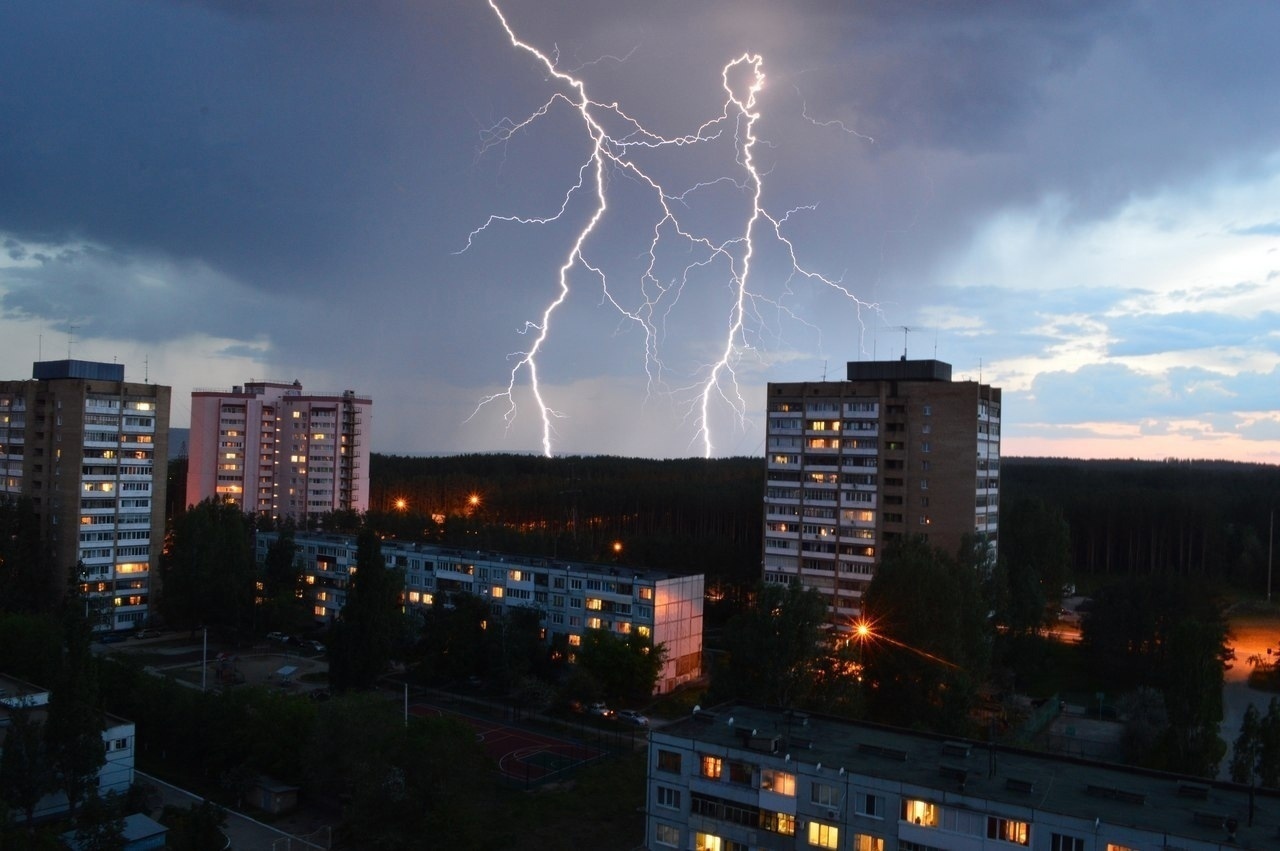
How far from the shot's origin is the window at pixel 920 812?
43.2 ft

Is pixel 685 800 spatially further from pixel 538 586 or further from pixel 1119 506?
pixel 1119 506

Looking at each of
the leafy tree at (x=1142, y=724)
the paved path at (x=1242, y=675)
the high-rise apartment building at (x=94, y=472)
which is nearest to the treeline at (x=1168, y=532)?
the paved path at (x=1242, y=675)

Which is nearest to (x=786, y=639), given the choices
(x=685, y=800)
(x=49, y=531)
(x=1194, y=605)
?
(x=685, y=800)

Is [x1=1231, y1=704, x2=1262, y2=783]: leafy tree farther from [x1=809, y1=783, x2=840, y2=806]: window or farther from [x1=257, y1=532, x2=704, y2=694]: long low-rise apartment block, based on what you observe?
[x1=257, y1=532, x2=704, y2=694]: long low-rise apartment block

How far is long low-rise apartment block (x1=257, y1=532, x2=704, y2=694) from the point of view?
96.3 ft

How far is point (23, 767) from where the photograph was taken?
15969 millimetres

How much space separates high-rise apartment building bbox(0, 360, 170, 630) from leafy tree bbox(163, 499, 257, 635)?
211 cm

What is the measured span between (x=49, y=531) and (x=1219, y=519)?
2462 inches

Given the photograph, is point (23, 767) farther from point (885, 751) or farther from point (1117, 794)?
point (1117, 794)

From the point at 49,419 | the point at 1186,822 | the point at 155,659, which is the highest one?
the point at 49,419

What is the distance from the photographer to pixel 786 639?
21.7 metres

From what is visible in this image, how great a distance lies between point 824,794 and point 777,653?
7563mm

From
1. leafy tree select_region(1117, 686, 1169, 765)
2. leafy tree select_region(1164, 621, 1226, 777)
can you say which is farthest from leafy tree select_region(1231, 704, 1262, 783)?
leafy tree select_region(1117, 686, 1169, 765)

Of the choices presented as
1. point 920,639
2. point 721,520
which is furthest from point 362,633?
point 721,520
